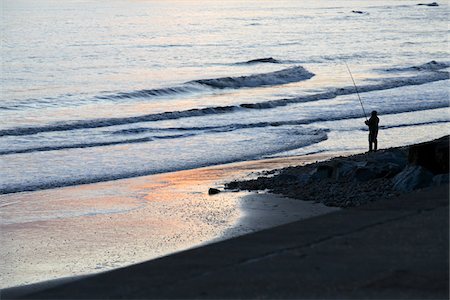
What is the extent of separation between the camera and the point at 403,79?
3450cm

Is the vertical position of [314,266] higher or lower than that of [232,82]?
higher

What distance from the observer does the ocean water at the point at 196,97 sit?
60.5 ft

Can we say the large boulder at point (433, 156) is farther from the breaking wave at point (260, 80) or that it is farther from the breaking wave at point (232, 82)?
the breaking wave at point (260, 80)

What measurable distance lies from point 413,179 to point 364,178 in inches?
81.2

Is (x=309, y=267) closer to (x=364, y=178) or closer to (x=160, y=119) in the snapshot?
(x=364, y=178)

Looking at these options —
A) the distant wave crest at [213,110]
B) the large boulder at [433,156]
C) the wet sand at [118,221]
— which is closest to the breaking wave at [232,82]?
the distant wave crest at [213,110]

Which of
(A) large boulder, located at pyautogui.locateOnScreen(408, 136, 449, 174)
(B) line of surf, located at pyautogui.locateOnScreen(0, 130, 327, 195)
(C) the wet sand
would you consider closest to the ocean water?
(B) line of surf, located at pyautogui.locateOnScreen(0, 130, 327, 195)

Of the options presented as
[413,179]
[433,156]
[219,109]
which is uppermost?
[433,156]

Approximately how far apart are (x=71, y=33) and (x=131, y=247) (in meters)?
57.1

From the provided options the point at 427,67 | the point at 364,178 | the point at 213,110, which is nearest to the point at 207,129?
the point at 213,110

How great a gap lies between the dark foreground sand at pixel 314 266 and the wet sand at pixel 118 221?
3378 mm

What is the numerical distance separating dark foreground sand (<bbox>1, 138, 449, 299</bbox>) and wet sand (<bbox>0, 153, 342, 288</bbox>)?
11.1 ft

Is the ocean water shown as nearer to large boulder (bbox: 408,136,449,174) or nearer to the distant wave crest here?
the distant wave crest

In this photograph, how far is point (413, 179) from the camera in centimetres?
921
